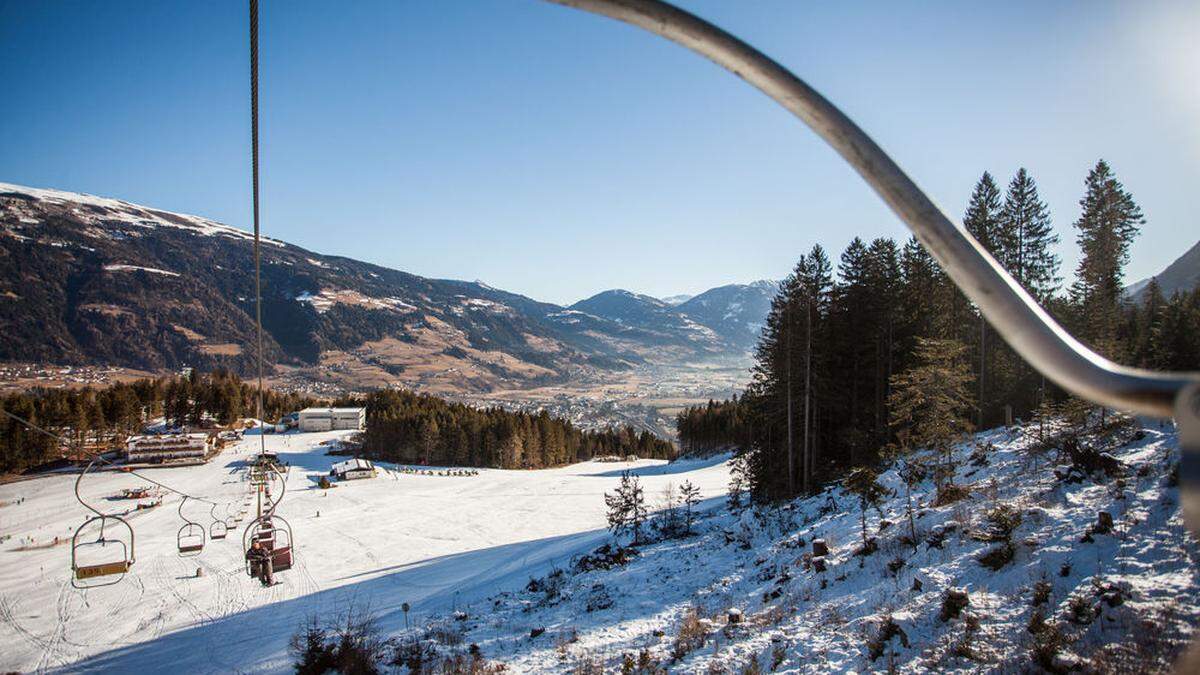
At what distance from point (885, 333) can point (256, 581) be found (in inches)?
1416

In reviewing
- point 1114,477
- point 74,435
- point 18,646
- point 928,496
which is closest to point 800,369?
point 928,496

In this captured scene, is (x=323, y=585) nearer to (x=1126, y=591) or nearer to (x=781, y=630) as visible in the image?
(x=781, y=630)

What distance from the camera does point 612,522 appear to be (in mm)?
25109

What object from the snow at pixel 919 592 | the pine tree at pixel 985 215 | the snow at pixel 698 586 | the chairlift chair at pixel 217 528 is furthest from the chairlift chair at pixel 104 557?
the pine tree at pixel 985 215

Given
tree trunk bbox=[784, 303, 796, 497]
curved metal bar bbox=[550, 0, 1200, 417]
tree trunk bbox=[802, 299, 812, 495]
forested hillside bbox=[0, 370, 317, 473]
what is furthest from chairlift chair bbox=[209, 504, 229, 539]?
curved metal bar bbox=[550, 0, 1200, 417]

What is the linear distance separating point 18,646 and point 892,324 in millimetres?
41764

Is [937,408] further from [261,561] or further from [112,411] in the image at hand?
[112,411]

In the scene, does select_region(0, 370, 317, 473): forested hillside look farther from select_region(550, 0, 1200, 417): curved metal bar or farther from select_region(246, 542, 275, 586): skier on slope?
select_region(550, 0, 1200, 417): curved metal bar

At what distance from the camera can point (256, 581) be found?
25438mm

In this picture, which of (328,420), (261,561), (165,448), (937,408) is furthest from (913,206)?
(328,420)

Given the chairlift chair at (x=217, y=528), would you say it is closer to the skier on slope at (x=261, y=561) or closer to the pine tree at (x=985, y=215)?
the skier on slope at (x=261, y=561)

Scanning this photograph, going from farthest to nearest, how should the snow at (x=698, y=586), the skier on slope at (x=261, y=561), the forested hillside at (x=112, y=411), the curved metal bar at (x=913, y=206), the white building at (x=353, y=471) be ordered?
1. the forested hillside at (x=112, y=411)
2. the white building at (x=353, y=471)
3. the skier on slope at (x=261, y=561)
4. the snow at (x=698, y=586)
5. the curved metal bar at (x=913, y=206)

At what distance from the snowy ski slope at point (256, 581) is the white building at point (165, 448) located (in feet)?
26.7

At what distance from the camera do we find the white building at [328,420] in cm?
9656
